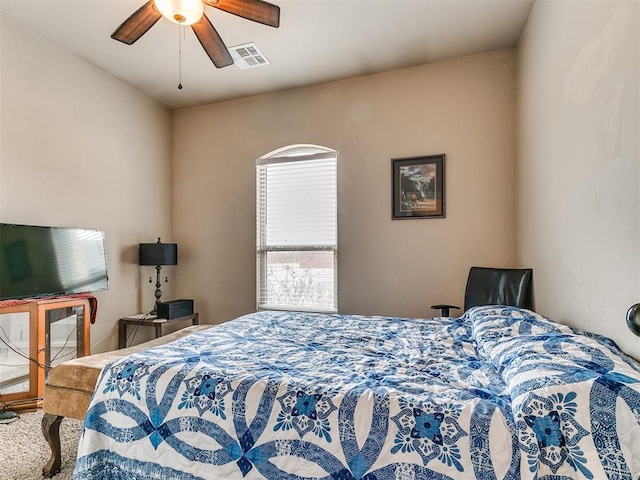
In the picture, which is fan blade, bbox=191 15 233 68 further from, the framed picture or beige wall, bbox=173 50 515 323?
the framed picture

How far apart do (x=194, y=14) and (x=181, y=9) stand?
0.08 m

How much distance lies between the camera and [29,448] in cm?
209

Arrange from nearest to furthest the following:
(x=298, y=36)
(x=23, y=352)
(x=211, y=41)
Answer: (x=211, y=41) < (x=23, y=352) < (x=298, y=36)

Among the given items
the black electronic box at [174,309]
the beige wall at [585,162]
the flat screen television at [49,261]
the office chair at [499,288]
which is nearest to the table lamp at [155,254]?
the black electronic box at [174,309]

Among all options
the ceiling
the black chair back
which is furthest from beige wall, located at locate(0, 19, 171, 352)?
the black chair back

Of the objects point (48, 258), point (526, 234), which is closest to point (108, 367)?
point (48, 258)

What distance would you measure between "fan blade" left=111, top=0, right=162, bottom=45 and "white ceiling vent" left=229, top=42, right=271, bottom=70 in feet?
3.22

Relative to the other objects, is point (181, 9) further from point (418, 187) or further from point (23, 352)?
point (23, 352)

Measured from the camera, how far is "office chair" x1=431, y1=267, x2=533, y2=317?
2709 mm

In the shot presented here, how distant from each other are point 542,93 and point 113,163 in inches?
150

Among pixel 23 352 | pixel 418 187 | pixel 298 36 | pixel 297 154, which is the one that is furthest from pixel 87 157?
pixel 418 187

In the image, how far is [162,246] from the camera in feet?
12.3

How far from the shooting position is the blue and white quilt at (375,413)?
3.36 feet

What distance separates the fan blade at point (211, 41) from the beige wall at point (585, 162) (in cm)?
204
